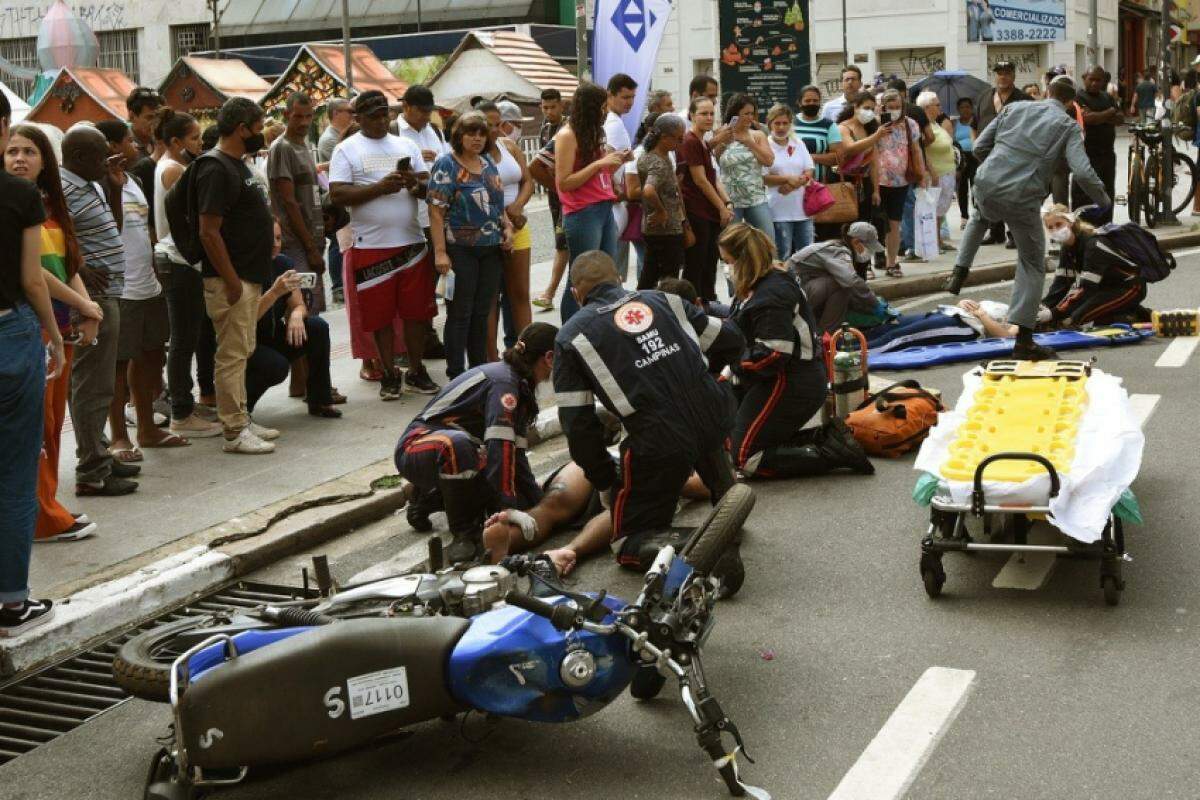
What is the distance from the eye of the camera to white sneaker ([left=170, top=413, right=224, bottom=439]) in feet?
29.6

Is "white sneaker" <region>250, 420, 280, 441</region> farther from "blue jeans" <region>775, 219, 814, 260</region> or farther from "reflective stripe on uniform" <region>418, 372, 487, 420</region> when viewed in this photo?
"blue jeans" <region>775, 219, 814, 260</region>

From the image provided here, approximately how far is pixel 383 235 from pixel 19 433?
4.48 m

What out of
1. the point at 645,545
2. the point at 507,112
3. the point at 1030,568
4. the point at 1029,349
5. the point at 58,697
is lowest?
the point at 58,697

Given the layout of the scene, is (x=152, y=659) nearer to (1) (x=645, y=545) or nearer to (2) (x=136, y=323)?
(1) (x=645, y=545)

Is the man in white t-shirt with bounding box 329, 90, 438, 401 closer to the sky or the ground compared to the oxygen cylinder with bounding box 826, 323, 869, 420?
closer to the sky

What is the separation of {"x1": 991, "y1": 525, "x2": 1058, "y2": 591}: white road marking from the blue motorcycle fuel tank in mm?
2216

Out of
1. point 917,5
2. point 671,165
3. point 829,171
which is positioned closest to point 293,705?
point 671,165

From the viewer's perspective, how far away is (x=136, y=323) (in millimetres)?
8469

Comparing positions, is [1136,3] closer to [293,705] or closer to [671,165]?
[671,165]

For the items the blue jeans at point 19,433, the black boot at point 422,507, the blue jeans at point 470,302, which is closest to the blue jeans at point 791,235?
the blue jeans at point 470,302

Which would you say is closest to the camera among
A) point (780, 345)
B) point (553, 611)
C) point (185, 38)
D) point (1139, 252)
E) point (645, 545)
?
point (553, 611)

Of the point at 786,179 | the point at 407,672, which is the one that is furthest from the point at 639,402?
the point at 786,179

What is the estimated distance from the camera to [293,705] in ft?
14.7

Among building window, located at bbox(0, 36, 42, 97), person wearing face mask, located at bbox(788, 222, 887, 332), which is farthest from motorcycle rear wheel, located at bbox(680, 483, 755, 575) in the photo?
building window, located at bbox(0, 36, 42, 97)
